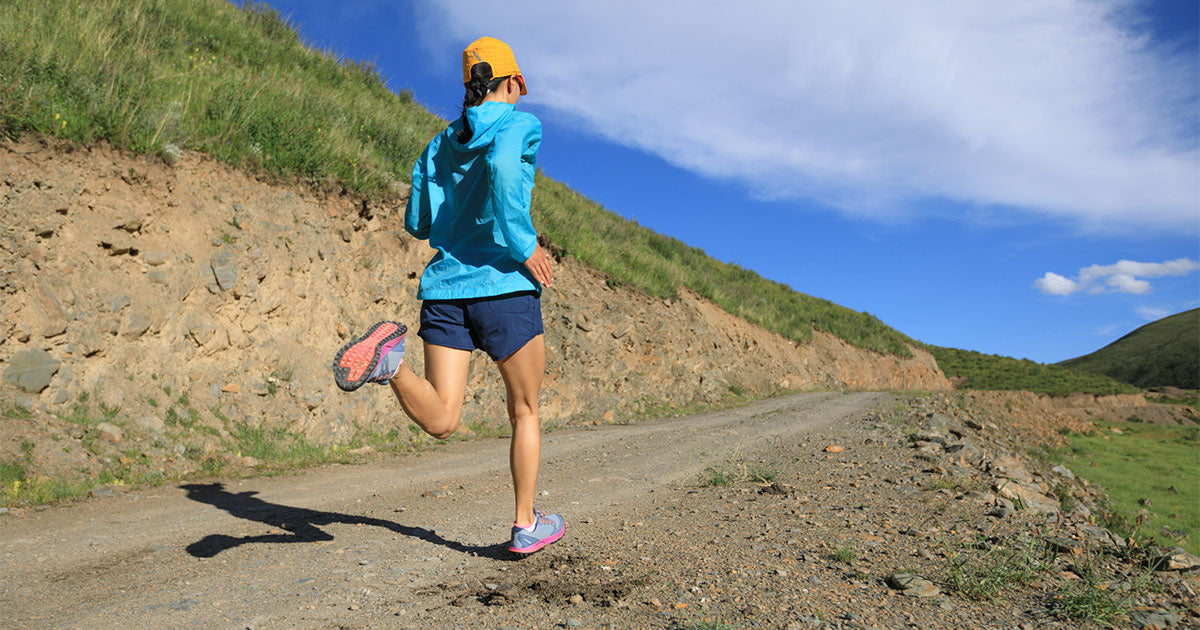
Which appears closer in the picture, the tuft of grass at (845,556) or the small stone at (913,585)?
the small stone at (913,585)

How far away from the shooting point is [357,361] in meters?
2.59

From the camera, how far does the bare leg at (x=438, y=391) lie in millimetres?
2809

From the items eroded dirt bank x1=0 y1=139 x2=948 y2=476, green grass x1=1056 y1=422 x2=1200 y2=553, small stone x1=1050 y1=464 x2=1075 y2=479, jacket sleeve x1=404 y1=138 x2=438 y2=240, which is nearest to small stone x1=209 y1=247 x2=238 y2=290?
eroded dirt bank x1=0 y1=139 x2=948 y2=476

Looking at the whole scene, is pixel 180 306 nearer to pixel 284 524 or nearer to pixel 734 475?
pixel 284 524

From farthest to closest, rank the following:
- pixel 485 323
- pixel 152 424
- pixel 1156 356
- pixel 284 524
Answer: pixel 1156 356 → pixel 152 424 → pixel 284 524 → pixel 485 323

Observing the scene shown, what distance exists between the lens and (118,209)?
273 inches

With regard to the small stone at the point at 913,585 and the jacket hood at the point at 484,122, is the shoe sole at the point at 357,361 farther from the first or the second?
the small stone at the point at 913,585

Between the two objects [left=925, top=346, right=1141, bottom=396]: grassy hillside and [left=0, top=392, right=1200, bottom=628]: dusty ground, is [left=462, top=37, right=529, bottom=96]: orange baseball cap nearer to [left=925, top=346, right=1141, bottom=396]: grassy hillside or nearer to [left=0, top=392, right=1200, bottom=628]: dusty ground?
[left=0, top=392, right=1200, bottom=628]: dusty ground

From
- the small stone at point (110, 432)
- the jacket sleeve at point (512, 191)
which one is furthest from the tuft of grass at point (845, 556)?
the small stone at point (110, 432)

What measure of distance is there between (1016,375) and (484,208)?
4299cm

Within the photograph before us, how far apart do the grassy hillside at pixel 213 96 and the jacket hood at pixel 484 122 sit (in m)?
6.23

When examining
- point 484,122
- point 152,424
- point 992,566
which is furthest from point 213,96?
point 992,566

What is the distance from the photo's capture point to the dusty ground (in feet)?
8.54

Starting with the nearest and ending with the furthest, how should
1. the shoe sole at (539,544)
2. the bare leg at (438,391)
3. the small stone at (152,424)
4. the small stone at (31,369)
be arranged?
the bare leg at (438,391) → the shoe sole at (539,544) → the small stone at (31,369) → the small stone at (152,424)
